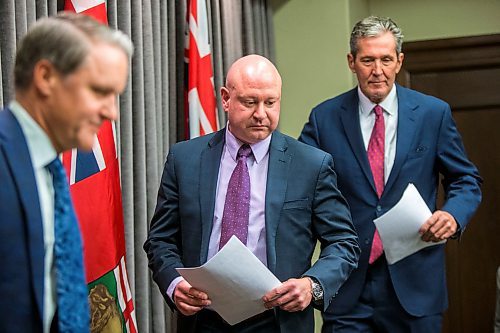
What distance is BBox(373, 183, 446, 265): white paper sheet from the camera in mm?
3070

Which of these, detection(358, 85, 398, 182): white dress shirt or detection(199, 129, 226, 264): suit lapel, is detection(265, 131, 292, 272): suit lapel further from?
detection(358, 85, 398, 182): white dress shirt

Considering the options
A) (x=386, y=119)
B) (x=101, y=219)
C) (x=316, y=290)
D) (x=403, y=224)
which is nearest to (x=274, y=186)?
(x=316, y=290)

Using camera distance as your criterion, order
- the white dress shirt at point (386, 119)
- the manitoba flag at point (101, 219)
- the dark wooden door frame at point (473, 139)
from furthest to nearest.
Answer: the dark wooden door frame at point (473, 139) → the white dress shirt at point (386, 119) → the manitoba flag at point (101, 219)

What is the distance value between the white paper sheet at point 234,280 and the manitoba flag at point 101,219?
0.44 meters

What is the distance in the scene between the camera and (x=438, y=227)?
10.3ft

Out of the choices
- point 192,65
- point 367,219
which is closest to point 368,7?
point 192,65

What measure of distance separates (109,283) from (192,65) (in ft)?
3.91

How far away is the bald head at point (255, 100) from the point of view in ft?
8.34

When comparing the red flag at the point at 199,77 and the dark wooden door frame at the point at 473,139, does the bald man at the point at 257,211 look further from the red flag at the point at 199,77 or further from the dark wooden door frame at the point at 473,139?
the dark wooden door frame at the point at 473,139

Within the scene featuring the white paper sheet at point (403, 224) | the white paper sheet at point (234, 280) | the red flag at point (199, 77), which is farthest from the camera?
the red flag at point (199, 77)

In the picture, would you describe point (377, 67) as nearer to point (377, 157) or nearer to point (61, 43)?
point (377, 157)

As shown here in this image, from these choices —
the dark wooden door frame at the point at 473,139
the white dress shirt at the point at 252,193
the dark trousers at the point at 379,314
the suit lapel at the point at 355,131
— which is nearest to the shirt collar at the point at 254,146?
the white dress shirt at the point at 252,193

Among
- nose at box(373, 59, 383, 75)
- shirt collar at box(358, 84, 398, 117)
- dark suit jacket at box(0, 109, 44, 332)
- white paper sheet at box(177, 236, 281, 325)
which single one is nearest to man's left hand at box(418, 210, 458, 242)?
shirt collar at box(358, 84, 398, 117)

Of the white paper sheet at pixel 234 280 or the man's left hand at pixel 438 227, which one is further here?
the man's left hand at pixel 438 227
